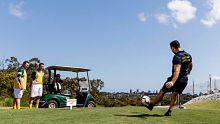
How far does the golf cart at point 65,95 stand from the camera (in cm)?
1922

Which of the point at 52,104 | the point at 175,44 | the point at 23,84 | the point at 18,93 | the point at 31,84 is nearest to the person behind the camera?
the point at 175,44

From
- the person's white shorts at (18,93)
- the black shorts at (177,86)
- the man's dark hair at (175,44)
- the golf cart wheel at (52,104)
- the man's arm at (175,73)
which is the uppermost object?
the man's dark hair at (175,44)

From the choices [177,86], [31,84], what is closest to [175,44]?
[177,86]

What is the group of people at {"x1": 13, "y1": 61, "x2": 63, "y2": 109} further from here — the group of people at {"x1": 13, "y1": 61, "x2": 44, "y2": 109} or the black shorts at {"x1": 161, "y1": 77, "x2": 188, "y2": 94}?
the black shorts at {"x1": 161, "y1": 77, "x2": 188, "y2": 94}

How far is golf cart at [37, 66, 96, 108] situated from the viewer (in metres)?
19.2

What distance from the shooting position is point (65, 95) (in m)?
20.0

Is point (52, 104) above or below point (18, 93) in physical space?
below

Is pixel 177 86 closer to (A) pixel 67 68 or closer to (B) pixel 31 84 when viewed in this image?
(B) pixel 31 84

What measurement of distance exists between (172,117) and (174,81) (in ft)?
3.32

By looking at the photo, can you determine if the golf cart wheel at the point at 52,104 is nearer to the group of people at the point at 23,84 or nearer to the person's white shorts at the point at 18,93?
the group of people at the point at 23,84

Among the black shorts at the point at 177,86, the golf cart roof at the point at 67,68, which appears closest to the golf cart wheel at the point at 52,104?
the golf cart roof at the point at 67,68

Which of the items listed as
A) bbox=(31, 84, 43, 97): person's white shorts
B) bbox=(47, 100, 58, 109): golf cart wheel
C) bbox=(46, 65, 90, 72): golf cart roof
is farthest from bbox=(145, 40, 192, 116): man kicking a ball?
bbox=(46, 65, 90, 72): golf cart roof

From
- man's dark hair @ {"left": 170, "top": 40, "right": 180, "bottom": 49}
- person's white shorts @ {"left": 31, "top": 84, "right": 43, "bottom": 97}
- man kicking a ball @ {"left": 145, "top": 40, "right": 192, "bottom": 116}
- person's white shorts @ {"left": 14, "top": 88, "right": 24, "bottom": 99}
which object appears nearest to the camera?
man kicking a ball @ {"left": 145, "top": 40, "right": 192, "bottom": 116}

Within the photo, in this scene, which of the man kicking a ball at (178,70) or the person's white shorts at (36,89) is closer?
the man kicking a ball at (178,70)
